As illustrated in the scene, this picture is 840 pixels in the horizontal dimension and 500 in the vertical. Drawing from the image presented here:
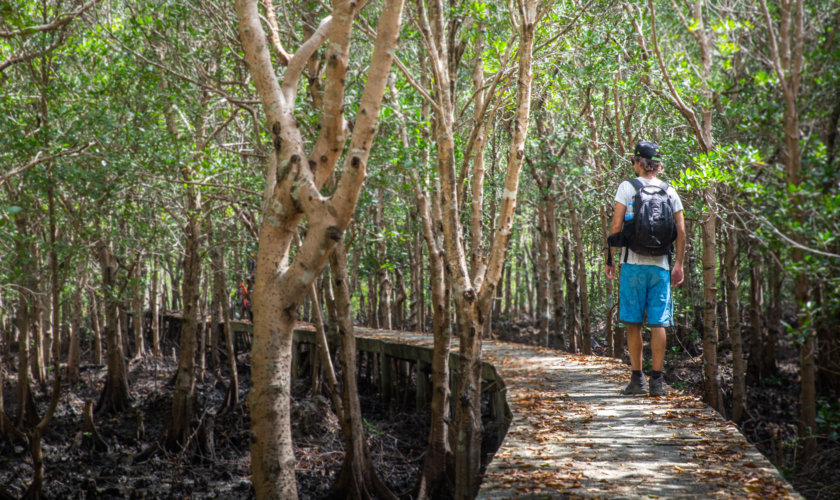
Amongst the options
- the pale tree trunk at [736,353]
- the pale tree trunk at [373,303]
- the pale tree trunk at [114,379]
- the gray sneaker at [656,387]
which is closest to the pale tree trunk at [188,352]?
the pale tree trunk at [114,379]

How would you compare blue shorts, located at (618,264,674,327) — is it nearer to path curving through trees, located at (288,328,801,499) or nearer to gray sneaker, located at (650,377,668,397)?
gray sneaker, located at (650,377,668,397)

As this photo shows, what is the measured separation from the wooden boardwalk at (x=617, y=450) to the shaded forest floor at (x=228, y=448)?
192 centimetres

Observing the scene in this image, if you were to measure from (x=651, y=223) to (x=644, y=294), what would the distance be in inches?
25.3

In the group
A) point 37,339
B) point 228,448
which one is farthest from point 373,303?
point 228,448

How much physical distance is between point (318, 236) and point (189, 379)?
866cm

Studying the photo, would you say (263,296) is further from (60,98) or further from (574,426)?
(60,98)

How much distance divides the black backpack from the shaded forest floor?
2.58 metres

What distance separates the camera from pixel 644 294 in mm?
5766

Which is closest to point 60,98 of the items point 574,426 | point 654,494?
point 574,426

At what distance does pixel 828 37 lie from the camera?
13.7ft

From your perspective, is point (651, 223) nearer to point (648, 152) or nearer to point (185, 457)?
point (648, 152)

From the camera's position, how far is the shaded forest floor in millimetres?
9451

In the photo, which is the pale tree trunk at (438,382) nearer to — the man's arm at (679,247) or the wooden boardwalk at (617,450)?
the wooden boardwalk at (617,450)

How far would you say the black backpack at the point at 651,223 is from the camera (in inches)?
220
